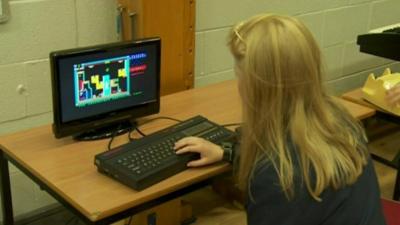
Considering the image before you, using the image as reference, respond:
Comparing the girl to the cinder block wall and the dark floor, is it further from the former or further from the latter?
the dark floor

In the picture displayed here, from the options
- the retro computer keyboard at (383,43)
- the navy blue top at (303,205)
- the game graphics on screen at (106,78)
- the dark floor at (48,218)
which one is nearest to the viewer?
the navy blue top at (303,205)

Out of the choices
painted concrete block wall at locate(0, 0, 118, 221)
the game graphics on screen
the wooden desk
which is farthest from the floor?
the game graphics on screen

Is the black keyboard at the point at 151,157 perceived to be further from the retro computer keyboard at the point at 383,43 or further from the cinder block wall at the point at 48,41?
the retro computer keyboard at the point at 383,43

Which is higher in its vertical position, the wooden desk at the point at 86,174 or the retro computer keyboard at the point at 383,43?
the retro computer keyboard at the point at 383,43

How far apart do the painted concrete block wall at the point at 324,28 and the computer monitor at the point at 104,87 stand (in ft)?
2.45

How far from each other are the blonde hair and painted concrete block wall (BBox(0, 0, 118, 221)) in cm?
116

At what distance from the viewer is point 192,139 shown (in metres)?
1.69

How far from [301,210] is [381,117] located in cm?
149

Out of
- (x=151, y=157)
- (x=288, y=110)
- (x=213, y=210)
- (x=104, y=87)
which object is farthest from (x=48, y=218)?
(x=288, y=110)

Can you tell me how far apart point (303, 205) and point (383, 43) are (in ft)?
6.62

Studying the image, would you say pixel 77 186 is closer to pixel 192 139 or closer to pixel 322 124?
pixel 192 139

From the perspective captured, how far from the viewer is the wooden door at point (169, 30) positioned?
2.21 meters

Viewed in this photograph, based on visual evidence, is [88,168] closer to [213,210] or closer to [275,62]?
[275,62]

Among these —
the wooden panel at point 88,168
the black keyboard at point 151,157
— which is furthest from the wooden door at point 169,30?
the black keyboard at point 151,157
